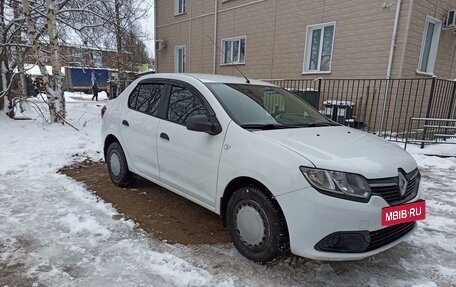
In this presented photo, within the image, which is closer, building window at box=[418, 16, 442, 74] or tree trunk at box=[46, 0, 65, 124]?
tree trunk at box=[46, 0, 65, 124]

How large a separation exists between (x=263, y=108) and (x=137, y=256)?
185cm

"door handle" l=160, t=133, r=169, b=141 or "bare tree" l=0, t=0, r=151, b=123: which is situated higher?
"bare tree" l=0, t=0, r=151, b=123

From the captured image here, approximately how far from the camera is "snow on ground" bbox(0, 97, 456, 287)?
258 centimetres

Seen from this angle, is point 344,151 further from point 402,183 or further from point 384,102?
point 384,102

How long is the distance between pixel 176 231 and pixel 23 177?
2.93 meters

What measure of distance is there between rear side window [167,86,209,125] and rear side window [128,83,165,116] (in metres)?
0.28

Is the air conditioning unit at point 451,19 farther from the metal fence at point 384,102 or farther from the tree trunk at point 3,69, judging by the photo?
the tree trunk at point 3,69

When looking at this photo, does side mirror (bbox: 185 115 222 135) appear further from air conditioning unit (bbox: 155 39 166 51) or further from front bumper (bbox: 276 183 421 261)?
air conditioning unit (bbox: 155 39 166 51)

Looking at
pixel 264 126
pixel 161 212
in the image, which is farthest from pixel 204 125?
pixel 161 212

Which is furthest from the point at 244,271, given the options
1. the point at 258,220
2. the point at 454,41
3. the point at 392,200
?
the point at 454,41

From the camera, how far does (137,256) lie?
2869mm

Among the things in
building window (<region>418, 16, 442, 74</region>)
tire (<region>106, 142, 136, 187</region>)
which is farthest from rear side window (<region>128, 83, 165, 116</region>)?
building window (<region>418, 16, 442, 74</region>)

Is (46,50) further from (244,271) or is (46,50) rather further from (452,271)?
(452,271)

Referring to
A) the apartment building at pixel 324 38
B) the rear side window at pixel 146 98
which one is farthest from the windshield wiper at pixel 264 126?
the apartment building at pixel 324 38
